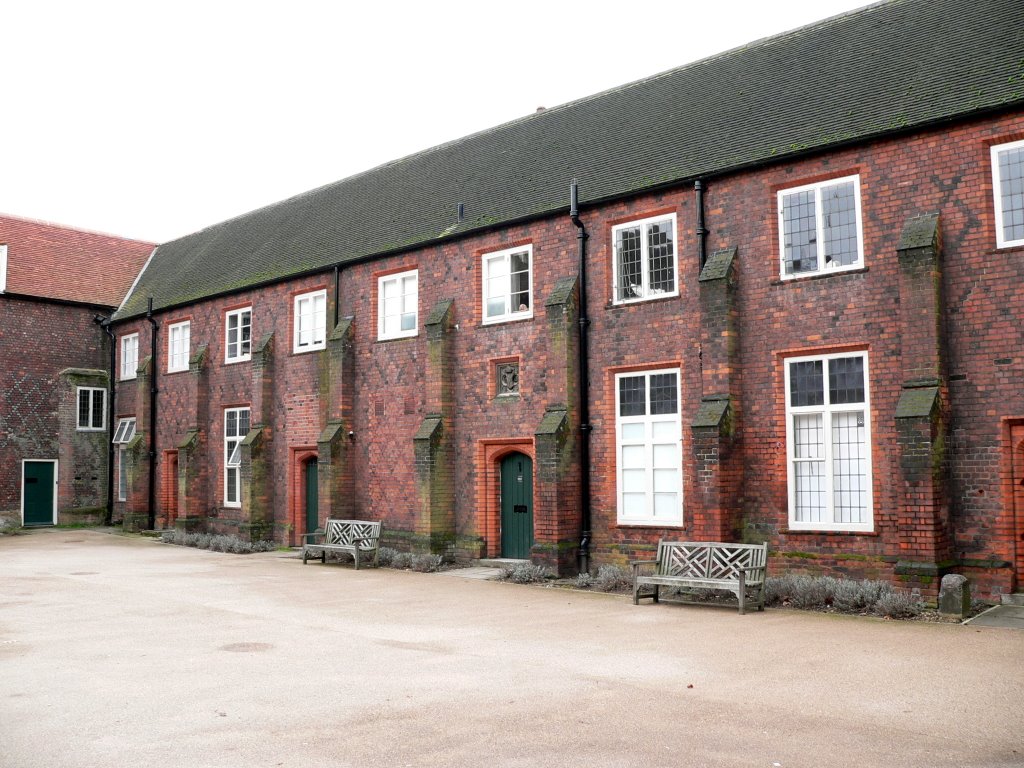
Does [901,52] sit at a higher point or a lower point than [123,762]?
higher

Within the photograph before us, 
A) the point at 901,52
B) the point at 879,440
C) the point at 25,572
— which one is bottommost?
the point at 25,572

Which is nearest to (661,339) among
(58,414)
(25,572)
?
(25,572)

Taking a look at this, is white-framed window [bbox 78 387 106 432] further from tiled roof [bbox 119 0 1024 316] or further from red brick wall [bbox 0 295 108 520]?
tiled roof [bbox 119 0 1024 316]

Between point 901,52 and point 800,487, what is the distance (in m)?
7.57

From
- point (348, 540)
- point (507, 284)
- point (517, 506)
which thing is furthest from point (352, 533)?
point (507, 284)

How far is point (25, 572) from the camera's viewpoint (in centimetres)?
1869

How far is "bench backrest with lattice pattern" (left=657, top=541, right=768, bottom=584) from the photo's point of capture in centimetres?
1320

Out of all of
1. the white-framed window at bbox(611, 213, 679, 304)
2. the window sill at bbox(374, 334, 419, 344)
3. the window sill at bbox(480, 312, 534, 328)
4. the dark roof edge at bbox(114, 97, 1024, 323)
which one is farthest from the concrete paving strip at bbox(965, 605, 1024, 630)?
the window sill at bbox(374, 334, 419, 344)

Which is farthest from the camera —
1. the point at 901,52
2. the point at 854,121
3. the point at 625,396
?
the point at 625,396

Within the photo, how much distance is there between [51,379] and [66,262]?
196 inches

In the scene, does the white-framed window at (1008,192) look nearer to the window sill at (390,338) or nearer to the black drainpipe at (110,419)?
the window sill at (390,338)

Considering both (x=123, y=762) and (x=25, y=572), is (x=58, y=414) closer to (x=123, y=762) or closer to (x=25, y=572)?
(x=25, y=572)

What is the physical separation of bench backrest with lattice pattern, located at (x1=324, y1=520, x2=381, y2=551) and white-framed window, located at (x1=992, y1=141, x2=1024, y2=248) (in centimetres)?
1286

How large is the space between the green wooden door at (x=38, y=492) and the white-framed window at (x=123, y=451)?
2095 millimetres
